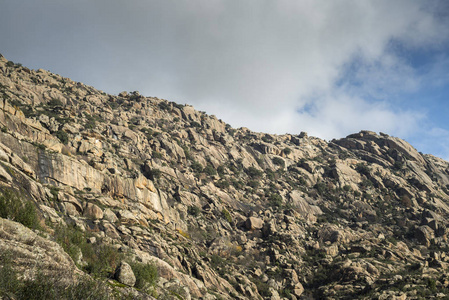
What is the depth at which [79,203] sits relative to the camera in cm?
3619

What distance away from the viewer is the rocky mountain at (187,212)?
1698 cm

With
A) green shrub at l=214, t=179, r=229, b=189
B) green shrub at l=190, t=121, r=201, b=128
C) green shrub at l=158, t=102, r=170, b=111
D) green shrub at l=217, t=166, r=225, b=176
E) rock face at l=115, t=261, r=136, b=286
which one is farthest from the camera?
green shrub at l=158, t=102, r=170, b=111

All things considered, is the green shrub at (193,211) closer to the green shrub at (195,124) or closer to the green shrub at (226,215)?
the green shrub at (226,215)

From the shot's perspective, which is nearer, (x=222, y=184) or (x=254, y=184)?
(x=222, y=184)

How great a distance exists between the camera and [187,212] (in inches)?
2479

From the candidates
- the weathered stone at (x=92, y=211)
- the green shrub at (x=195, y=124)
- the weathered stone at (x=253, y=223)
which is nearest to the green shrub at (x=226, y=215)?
the weathered stone at (x=253, y=223)

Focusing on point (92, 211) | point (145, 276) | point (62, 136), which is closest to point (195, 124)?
point (62, 136)

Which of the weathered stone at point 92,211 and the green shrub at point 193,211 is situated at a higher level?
the green shrub at point 193,211

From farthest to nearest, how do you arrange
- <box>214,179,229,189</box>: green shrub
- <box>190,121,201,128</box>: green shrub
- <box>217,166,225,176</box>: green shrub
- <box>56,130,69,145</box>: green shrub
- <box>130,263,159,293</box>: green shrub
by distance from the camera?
<box>190,121,201,128</box>: green shrub → <box>217,166,225,176</box>: green shrub → <box>214,179,229,189</box>: green shrub → <box>56,130,69,145</box>: green shrub → <box>130,263,159,293</box>: green shrub

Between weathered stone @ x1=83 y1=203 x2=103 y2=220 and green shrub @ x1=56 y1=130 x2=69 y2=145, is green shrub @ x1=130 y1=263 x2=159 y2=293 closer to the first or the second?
weathered stone @ x1=83 y1=203 x2=103 y2=220

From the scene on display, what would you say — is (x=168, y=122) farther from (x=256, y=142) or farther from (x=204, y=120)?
(x=256, y=142)

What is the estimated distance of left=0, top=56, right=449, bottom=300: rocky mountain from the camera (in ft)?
55.7

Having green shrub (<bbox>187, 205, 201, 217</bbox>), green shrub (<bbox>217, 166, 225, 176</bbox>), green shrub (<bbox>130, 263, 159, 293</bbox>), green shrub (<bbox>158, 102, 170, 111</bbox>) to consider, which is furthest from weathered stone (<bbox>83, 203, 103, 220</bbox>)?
green shrub (<bbox>158, 102, 170, 111</bbox>)

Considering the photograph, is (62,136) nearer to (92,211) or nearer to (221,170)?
(92,211)
